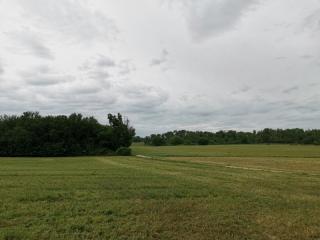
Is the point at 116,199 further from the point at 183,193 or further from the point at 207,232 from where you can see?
the point at 207,232

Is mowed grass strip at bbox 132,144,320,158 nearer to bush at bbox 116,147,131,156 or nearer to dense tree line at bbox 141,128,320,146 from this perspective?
bush at bbox 116,147,131,156

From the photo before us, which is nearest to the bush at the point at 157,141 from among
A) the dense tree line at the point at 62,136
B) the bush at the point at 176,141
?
the bush at the point at 176,141

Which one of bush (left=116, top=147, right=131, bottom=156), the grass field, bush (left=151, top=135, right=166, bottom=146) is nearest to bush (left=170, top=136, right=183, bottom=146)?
bush (left=151, top=135, right=166, bottom=146)

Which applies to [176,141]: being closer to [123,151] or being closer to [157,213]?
[123,151]

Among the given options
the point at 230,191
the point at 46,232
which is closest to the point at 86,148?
the point at 230,191

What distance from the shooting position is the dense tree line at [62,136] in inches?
3735

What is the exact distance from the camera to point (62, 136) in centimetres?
9894

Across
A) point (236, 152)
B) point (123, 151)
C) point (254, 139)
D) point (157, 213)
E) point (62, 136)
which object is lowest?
point (157, 213)

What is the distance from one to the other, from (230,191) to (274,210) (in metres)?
4.86

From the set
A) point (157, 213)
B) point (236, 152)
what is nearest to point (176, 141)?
Result: point (236, 152)

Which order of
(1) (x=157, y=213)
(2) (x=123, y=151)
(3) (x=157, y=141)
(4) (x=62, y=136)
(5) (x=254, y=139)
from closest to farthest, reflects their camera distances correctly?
(1) (x=157, y=213) → (2) (x=123, y=151) → (4) (x=62, y=136) → (3) (x=157, y=141) → (5) (x=254, y=139)

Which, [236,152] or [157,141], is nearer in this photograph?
[236,152]

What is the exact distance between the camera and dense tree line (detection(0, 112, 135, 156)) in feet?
311

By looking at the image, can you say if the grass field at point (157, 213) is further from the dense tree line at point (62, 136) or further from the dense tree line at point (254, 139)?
the dense tree line at point (254, 139)
